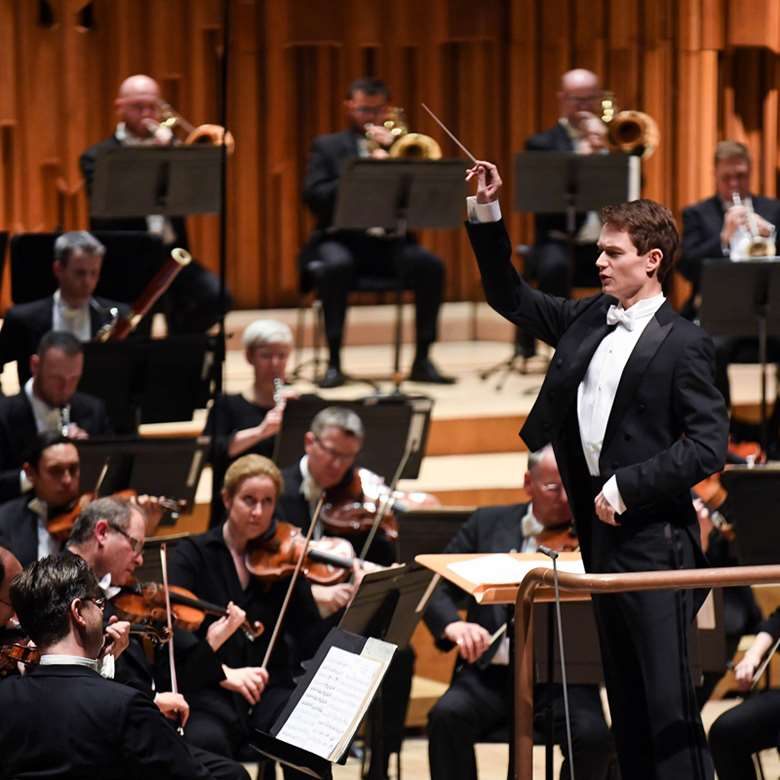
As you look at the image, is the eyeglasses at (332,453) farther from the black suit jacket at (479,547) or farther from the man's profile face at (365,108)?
the man's profile face at (365,108)

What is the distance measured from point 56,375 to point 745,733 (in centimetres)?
263

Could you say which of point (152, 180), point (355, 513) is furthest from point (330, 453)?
point (152, 180)

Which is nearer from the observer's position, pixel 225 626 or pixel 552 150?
pixel 225 626

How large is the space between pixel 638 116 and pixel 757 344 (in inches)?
52.1

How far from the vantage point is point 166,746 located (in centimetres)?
355

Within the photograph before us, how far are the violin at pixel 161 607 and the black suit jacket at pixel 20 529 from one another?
50cm

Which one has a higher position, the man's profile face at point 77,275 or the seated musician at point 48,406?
the man's profile face at point 77,275

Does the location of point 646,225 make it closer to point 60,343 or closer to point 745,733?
point 745,733

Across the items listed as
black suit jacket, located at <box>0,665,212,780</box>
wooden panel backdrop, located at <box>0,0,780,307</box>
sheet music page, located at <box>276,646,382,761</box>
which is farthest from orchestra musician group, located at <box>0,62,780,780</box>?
wooden panel backdrop, located at <box>0,0,780,307</box>

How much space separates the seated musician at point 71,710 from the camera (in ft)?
11.5

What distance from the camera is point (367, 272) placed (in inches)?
324

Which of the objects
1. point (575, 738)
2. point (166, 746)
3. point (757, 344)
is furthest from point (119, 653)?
point (757, 344)

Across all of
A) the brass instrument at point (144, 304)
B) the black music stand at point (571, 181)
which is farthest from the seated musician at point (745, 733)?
the black music stand at point (571, 181)

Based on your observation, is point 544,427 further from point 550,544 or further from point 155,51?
point 155,51
